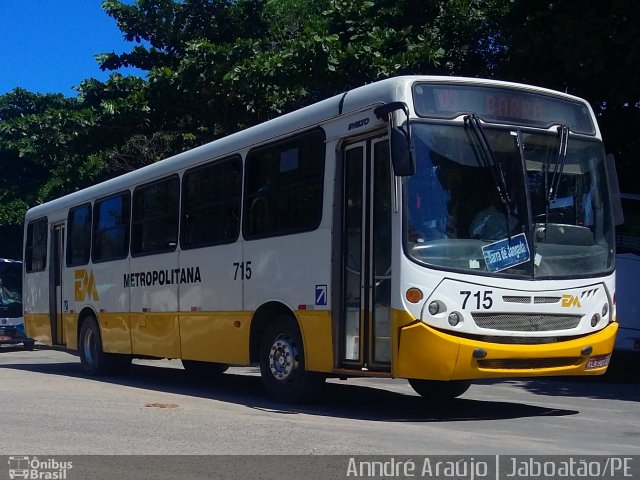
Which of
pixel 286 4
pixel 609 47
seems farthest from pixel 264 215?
pixel 286 4

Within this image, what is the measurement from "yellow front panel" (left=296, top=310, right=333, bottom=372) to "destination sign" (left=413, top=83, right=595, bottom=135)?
247cm

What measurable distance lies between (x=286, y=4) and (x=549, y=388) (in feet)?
59.4

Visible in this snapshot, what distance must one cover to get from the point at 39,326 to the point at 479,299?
11905 mm

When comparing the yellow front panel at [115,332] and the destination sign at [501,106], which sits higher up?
the destination sign at [501,106]

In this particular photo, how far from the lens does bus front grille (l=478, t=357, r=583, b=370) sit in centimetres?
884

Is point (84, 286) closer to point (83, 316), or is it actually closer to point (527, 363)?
point (83, 316)

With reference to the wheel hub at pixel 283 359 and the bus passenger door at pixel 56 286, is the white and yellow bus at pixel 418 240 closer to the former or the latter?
the wheel hub at pixel 283 359

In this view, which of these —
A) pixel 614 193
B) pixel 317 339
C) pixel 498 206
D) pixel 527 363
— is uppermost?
pixel 614 193

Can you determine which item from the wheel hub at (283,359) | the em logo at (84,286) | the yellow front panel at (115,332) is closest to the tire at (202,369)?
the yellow front panel at (115,332)

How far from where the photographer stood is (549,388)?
13766mm

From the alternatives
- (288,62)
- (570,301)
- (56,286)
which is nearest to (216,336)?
(570,301)

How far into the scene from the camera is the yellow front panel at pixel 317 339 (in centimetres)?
970

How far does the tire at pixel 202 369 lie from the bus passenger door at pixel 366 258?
256 inches

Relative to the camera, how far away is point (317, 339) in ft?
32.4
